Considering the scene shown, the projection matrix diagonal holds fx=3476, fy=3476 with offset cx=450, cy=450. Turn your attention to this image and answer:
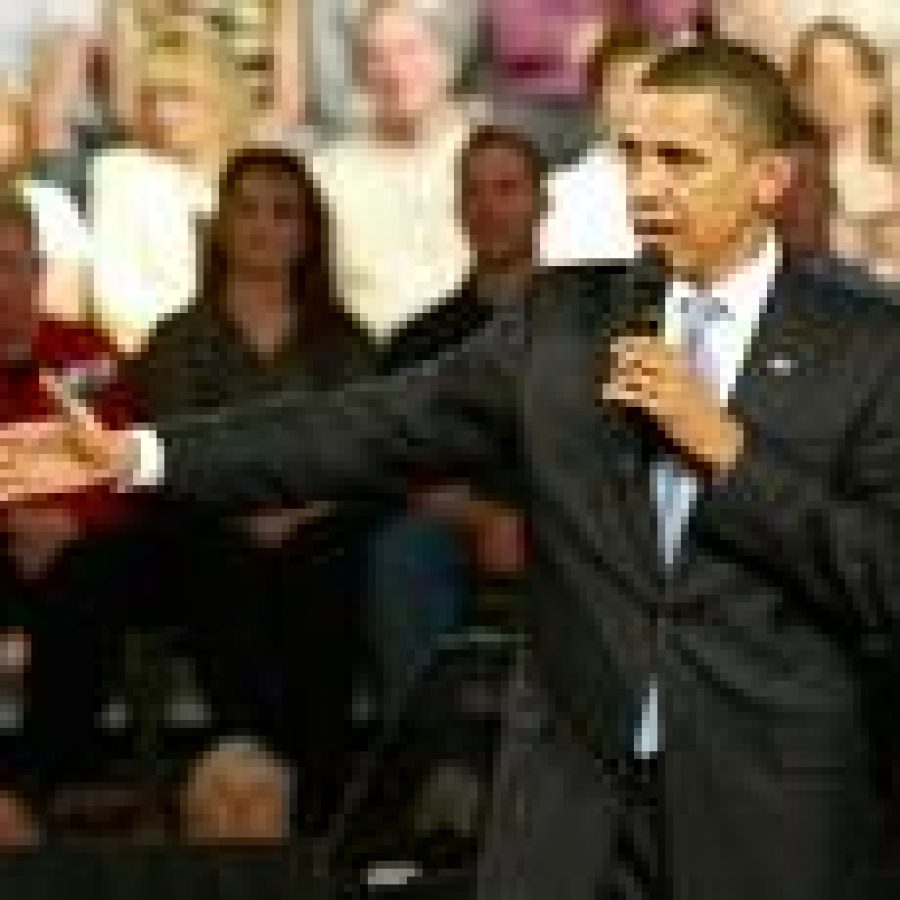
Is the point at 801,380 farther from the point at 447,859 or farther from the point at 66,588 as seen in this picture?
the point at 66,588

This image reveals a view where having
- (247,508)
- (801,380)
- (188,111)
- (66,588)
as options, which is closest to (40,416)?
(66,588)

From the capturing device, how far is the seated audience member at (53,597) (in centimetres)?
624

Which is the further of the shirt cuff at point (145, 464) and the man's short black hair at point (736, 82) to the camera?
the shirt cuff at point (145, 464)

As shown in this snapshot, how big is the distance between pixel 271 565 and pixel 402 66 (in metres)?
1.31

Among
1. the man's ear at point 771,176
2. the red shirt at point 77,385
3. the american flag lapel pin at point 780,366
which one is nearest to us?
the american flag lapel pin at point 780,366

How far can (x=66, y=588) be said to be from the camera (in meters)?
6.23

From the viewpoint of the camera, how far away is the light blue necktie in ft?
12.4

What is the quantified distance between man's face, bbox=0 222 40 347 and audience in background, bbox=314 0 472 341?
0.63 meters

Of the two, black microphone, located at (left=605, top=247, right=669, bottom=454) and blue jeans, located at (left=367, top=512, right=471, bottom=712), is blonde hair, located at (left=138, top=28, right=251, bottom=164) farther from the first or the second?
black microphone, located at (left=605, top=247, right=669, bottom=454)

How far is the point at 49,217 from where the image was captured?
22.3 feet

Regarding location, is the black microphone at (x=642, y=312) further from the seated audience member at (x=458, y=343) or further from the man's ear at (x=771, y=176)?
the seated audience member at (x=458, y=343)

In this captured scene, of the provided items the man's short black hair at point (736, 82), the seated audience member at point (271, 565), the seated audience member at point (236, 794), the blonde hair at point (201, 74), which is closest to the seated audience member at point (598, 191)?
the seated audience member at point (271, 565)

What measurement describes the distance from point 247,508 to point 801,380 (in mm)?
765

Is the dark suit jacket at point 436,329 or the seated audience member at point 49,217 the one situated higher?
the seated audience member at point 49,217
